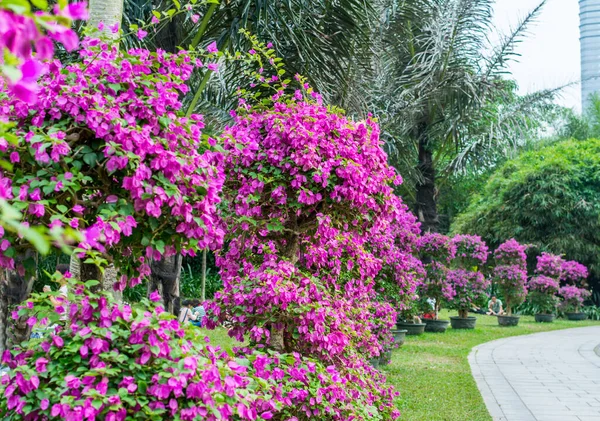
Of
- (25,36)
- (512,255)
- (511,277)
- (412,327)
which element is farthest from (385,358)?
(512,255)

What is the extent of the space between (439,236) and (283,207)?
42.7ft

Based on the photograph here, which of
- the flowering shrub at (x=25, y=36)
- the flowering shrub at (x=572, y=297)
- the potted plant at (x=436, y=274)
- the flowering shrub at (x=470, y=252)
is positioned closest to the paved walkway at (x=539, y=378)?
the potted plant at (x=436, y=274)

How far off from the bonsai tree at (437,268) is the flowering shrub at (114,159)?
581 inches

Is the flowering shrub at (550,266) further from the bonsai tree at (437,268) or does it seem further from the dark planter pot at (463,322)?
the bonsai tree at (437,268)

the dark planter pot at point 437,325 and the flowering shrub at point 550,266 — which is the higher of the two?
the flowering shrub at point 550,266

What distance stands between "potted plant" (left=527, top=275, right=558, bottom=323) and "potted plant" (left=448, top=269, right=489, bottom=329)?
14.6 ft

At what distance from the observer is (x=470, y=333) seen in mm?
17609

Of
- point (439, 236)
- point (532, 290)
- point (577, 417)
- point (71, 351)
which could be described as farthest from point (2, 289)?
point (532, 290)

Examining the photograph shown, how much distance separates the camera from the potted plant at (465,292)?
18656 millimetres

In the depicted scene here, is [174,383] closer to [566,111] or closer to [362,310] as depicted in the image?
[362,310]

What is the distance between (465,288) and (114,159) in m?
16.8

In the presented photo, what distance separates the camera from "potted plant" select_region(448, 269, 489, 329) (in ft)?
61.2

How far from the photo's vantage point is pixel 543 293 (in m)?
22.9

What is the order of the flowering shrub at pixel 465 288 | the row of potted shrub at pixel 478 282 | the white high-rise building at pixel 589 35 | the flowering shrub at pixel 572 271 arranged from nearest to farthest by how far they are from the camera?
the row of potted shrub at pixel 478 282 < the flowering shrub at pixel 465 288 < the flowering shrub at pixel 572 271 < the white high-rise building at pixel 589 35
